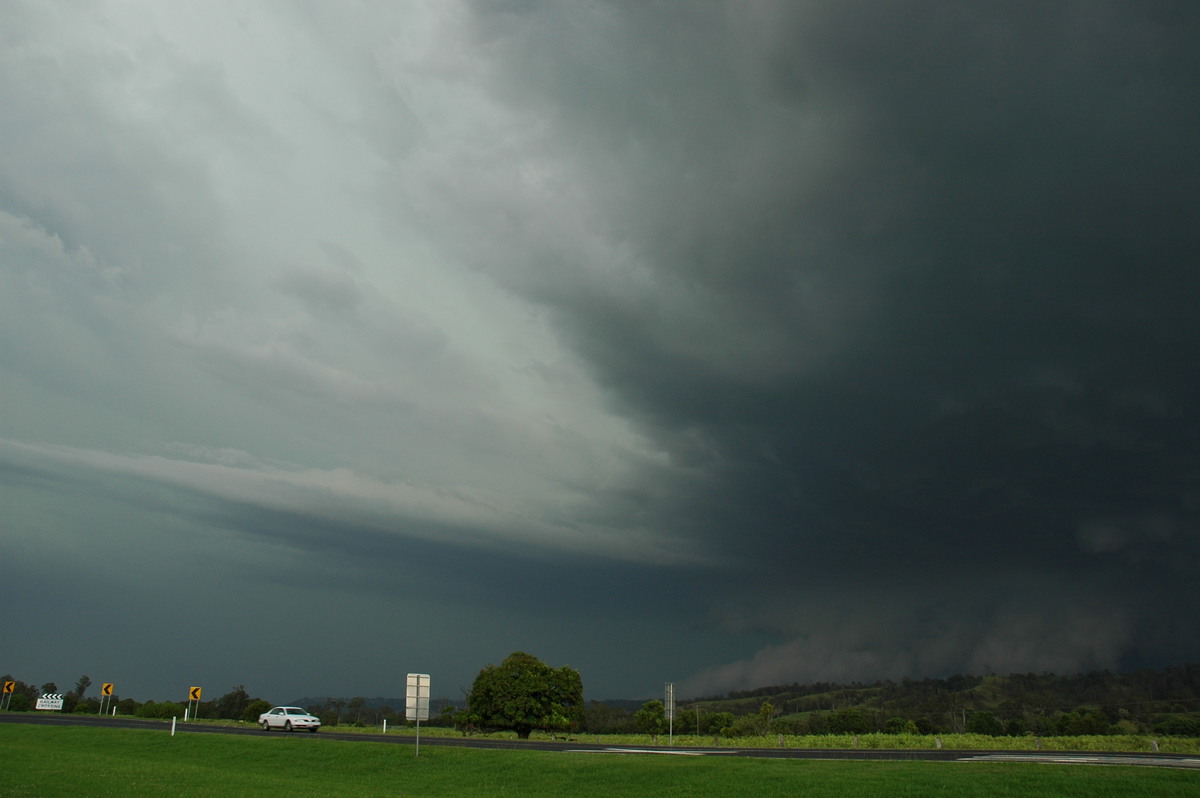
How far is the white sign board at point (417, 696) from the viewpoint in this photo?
126 ft

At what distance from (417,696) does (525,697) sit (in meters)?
28.2

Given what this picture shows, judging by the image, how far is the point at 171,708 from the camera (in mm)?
90688

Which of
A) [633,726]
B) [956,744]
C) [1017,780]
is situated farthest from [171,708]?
[1017,780]

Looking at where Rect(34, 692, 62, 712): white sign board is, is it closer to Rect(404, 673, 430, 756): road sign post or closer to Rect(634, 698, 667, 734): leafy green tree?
Rect(634, 698, 667, 734): leafy green tree

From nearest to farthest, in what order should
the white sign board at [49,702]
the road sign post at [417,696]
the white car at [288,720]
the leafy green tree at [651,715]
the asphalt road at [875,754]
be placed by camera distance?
1. the asphalt road at [875,754]
2. the road sign post at [417,696]
3. the white car at [288,720]
4. the leafy green tree at [651,715]
5. the white sign board at [49,702]

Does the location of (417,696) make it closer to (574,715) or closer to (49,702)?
(574,715)

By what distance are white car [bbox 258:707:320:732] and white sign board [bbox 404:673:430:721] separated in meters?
30.0

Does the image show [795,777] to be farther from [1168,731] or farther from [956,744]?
[1168,731]

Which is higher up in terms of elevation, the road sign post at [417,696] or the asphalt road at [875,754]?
the road sign post at [417,696]

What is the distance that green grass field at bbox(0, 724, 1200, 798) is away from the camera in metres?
24.5

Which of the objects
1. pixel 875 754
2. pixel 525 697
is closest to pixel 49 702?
pixel 525 697

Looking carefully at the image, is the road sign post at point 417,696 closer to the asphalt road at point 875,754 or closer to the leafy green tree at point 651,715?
the asphalt road at point 875,754

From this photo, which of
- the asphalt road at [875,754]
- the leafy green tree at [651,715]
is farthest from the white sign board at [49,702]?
the leafy green tree at [651,715]

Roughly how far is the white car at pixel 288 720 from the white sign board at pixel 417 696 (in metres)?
30.0
